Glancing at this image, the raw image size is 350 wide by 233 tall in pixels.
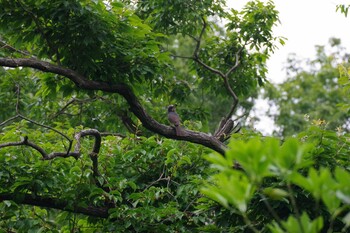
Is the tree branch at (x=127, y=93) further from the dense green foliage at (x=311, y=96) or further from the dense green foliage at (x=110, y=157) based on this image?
the dense green foliage at (x=311, y=96)

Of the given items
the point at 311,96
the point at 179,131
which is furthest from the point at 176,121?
the point at 311,96

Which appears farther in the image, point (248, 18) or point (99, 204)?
point (248, 18)

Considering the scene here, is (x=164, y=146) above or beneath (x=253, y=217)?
above

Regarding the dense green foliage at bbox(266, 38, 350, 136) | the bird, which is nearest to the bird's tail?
the bird

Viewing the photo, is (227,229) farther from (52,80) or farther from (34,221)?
(52,80)

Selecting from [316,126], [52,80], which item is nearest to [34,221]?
[52,80]

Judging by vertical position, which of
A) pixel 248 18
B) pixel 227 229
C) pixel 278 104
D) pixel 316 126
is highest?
pixel 278 104

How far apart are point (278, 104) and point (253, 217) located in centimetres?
1854

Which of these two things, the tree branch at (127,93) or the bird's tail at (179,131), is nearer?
the tree branch at (127,93)

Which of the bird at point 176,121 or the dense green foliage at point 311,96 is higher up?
the dense green foliage at point 311,96

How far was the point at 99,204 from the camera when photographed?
22.2 feet

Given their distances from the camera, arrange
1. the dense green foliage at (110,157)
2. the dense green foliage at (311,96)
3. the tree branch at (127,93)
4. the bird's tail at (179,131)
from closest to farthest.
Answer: the dense green foliage at (110,157), the tree branch at (127,93), the bird's tail at (179,131), the dense green foliage at (311,96)

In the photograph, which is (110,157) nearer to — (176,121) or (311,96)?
(176,121)

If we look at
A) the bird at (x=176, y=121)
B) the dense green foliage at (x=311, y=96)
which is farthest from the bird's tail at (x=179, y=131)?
the dense green foliage at (x=311, y=96)
